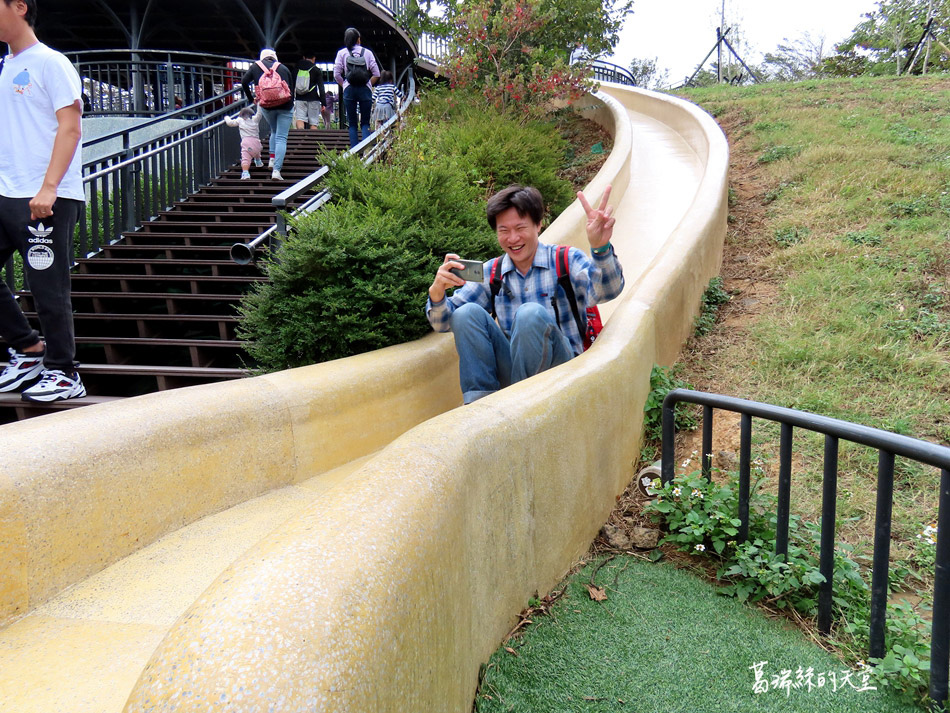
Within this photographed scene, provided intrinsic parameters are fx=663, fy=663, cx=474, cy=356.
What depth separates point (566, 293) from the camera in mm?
3303

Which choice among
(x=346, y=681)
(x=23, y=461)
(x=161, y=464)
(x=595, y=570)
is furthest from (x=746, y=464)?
(x=23, y=461)

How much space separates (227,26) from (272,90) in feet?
36.6

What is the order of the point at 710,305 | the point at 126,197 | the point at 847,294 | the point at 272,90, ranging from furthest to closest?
the point at 272,90
the point at 126,197
the point at 710,305
the point at 847,294

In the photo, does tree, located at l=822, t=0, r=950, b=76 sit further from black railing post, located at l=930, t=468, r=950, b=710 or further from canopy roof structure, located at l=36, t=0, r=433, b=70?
black railing post, located at l=930, t=468, r=950, b=710

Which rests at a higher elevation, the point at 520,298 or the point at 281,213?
the point at 281,213

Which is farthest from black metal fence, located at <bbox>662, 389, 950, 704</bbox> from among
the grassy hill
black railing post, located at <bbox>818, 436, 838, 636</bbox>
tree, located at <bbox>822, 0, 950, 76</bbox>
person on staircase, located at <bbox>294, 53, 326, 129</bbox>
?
tree, located at <bbox>822, 0, 950, 76</bbox>

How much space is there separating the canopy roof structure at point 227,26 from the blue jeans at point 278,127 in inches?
309

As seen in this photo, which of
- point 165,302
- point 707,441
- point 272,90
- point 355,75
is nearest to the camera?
point 707,441

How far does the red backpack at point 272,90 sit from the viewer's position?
8055 millimetres

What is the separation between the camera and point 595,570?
265cm

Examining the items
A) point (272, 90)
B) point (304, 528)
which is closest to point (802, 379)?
point (304, 528)

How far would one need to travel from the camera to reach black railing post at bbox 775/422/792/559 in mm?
2385

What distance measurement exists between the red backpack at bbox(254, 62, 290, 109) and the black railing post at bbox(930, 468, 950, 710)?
805cm

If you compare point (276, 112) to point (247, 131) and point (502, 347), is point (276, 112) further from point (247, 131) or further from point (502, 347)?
point (502, 347)
